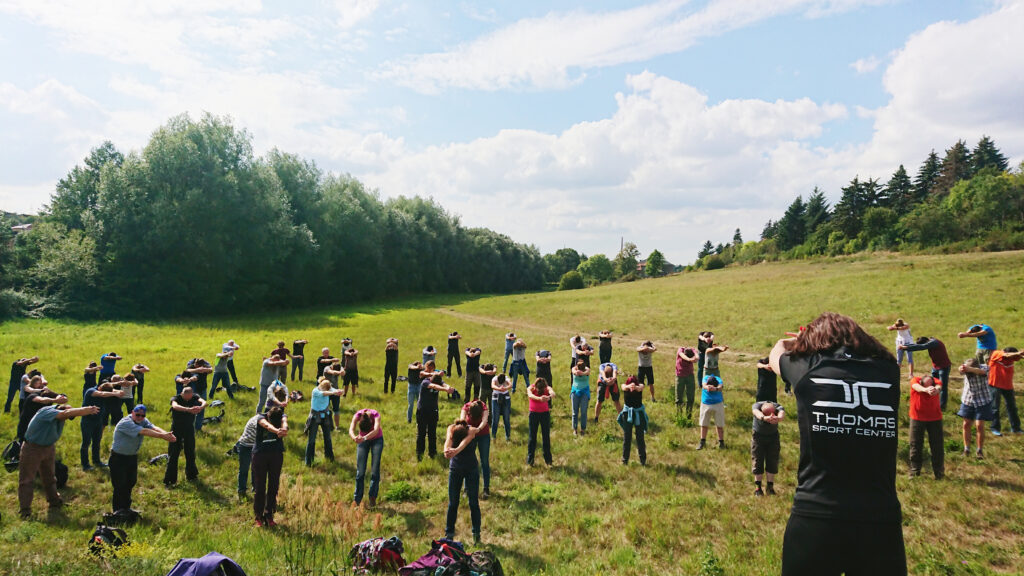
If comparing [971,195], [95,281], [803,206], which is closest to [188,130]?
[95,281]

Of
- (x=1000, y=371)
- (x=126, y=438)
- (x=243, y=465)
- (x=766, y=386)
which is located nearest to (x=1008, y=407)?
(x=1000, y=371)

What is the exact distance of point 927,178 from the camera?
253 ft

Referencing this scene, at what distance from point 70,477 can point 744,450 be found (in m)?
14.5

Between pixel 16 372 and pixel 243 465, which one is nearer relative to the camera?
pixel 243 465

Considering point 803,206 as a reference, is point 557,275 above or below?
below

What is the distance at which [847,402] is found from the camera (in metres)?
3.21

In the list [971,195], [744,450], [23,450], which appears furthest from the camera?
[971,195]

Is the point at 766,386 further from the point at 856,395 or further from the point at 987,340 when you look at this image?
the point at 856,395

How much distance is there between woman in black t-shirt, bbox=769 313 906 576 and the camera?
3.03 meters

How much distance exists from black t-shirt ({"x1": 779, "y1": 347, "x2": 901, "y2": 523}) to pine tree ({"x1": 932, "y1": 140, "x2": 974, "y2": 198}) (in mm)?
94416

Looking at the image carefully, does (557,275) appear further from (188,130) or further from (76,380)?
(76,380)

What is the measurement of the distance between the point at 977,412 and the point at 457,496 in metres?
10.5

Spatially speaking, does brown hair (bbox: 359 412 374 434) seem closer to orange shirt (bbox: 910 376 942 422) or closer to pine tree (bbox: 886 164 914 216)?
orange shirt (bbox: 910 376 942 422)

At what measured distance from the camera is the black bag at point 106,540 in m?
6.49
